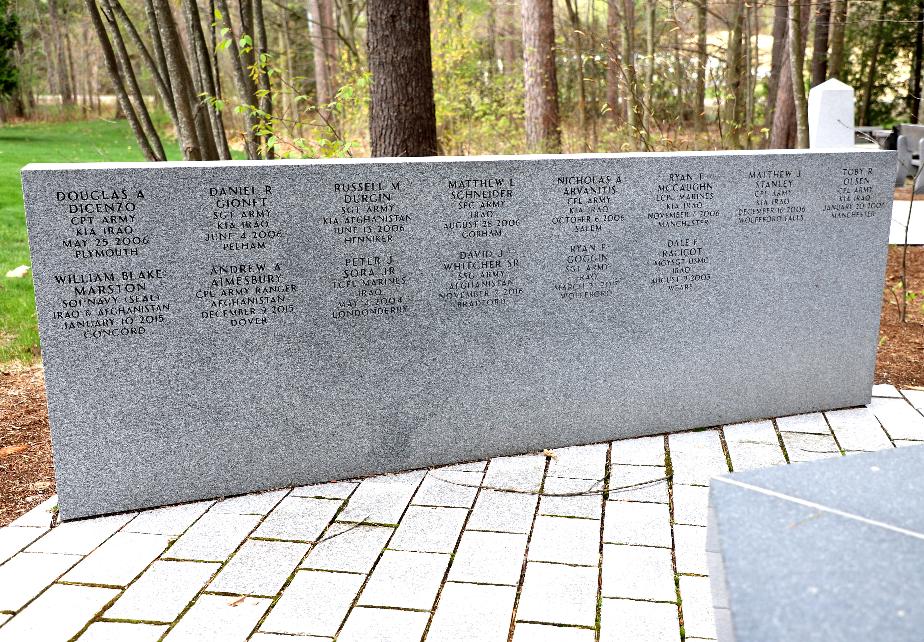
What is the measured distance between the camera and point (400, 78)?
244 inches

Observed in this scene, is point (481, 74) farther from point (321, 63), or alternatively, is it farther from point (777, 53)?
point (777, 53)

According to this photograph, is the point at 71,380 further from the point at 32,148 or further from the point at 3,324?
the point at 32,148

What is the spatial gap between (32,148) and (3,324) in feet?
50.1

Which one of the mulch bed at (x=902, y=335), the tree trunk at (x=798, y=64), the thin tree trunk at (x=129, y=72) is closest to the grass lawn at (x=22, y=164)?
the thin tree trunk at (x=129, y=72)

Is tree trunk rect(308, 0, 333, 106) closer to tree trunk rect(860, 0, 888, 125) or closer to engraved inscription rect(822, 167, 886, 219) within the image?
tree trunk rect(860, 0, 888, 125)

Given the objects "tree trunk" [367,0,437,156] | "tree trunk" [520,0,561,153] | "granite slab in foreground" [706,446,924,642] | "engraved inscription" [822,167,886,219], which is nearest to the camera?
"granite slab in foreground" [706,446,924,642]

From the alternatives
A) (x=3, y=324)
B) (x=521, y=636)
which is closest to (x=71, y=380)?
(x=521, y=636)

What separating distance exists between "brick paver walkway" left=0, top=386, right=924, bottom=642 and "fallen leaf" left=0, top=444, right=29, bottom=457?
0.95 m

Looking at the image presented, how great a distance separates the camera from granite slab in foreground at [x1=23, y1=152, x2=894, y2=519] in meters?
3.62

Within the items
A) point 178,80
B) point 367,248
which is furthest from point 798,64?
point 367,248

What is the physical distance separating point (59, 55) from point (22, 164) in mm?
14896

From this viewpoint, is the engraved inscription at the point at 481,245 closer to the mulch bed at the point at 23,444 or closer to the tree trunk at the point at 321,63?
the mulch bed at the point at 23,444

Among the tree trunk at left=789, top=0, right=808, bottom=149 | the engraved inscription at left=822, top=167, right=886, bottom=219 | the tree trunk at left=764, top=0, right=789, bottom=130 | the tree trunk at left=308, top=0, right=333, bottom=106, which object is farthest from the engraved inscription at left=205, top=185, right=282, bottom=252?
the tree trunk at left=308, top=0, right=333, bottom=106

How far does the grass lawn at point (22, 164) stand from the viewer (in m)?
6.50
